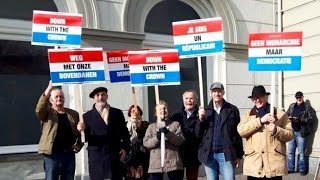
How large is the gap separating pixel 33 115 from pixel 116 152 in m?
2.39

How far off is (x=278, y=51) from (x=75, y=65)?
96.9 inches

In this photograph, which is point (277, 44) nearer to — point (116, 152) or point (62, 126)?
point (116, 152)

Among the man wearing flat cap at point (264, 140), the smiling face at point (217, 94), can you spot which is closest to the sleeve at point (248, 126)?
the man wearing flat cap at point (264, 140)

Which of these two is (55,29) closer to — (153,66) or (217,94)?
(153,66)

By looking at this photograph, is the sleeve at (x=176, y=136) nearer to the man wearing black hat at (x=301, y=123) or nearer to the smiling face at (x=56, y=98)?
the smiling face at (x=56, y=98)

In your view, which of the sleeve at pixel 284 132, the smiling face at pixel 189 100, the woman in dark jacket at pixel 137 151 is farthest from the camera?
the woman in dark jacket at pixel 137 151

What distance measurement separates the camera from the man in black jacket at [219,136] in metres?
5.49

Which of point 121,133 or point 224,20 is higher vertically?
point 224,20

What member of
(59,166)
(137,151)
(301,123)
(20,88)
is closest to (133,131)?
(137,151)

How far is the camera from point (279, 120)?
5172 mm

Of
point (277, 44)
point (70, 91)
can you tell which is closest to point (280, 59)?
point (277, 44)

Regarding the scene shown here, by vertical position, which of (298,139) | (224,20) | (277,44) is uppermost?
(224,20)

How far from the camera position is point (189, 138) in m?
5.86

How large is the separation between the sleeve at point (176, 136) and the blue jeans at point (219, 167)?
414mm
